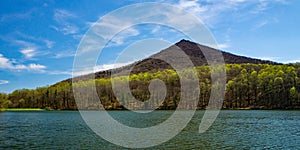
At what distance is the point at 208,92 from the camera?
14188 cm

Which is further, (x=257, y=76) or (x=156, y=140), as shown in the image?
(x=257, y=76)

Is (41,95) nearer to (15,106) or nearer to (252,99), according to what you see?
(15,106)

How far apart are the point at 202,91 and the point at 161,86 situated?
76.8 feet

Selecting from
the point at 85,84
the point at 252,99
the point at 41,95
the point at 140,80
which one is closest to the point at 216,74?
the point at 252,99

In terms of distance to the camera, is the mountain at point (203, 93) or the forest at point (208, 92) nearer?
the forest at point (208, 92)

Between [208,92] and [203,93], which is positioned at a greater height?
[208,92]

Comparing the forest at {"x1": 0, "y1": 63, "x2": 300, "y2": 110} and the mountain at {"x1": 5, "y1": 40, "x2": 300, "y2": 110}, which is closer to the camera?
the forest at {"x1": 0, "y1": 63, "x2": 300, "y2": 110}

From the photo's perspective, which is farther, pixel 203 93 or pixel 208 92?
pixel 203 93

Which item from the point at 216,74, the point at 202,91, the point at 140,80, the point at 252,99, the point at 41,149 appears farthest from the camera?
the point at 140,80

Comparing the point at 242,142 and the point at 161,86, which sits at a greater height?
the point at 161,86

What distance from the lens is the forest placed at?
123 meters

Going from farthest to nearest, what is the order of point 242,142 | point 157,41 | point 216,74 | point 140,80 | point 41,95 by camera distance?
point 41,95 < point 140,80 < point 216,74 < point 157,41 < point 242,142

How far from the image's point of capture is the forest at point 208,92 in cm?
12312

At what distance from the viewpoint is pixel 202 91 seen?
468 ft
